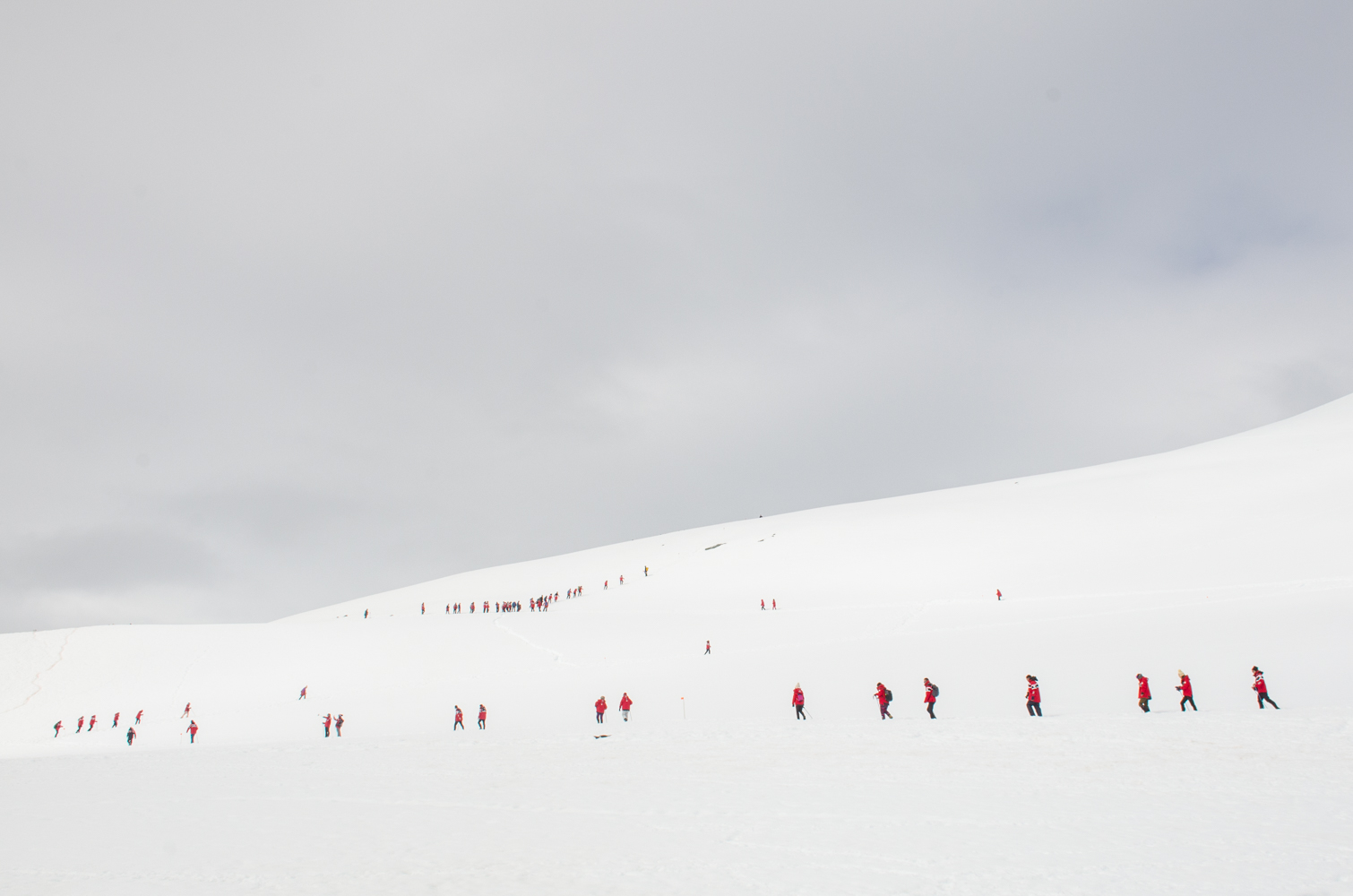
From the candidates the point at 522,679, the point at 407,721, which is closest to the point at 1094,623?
the point at 522,679

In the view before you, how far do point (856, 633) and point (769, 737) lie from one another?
1633 centimetres

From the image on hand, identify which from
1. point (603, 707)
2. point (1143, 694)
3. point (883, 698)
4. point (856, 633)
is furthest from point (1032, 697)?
point (856, 633)

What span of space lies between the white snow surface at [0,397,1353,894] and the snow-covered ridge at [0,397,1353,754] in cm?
21

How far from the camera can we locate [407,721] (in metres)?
25.2

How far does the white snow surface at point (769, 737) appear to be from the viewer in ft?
28.6

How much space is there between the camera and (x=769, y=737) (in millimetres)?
16188

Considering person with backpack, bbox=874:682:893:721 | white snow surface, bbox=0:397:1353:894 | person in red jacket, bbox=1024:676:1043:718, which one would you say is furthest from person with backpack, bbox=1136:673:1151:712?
person with backpack, bbox=874:682:893:721

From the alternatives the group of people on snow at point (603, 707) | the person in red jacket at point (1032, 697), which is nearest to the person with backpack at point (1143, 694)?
the person in red jacket at point (1032, 697)

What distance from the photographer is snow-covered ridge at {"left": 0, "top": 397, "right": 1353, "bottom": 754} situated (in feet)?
71.2

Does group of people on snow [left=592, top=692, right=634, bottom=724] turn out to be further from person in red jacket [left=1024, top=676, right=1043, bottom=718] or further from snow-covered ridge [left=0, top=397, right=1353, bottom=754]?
person in red jacket [left=1024, top=676, right=1043, bottom=718]

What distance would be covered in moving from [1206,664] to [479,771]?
17125 millimetres

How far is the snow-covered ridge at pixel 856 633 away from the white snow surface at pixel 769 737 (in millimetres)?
211

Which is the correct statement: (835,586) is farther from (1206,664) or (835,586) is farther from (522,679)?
(1206,664)

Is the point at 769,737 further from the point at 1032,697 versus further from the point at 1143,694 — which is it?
the point at 1143,694
